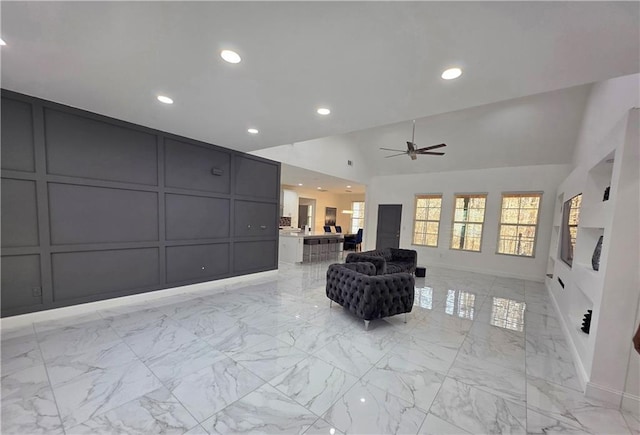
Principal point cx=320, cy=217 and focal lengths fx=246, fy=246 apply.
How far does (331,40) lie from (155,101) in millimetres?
2330

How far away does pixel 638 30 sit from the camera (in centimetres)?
148

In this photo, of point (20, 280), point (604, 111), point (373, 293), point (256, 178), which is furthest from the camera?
point (256, 178)

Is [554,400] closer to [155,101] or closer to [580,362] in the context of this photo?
[580,362]

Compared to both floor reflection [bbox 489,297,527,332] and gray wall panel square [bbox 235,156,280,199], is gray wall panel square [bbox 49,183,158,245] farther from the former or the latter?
floor reflection [bbox 489,297,527,332]

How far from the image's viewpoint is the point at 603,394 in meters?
2.10

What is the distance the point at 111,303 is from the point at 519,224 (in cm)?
920

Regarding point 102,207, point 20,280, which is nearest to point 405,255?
point 102,207

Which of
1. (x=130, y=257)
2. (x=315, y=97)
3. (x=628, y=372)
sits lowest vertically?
(x=628, y=372)

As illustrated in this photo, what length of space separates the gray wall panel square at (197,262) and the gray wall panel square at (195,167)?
1.12m

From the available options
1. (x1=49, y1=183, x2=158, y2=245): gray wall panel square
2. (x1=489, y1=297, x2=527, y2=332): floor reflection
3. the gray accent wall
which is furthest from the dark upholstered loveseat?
(x1=49, y1=183, x2=158, y2=245): gray wall panel square

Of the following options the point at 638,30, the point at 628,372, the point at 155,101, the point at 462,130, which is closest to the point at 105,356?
the point at 155,101

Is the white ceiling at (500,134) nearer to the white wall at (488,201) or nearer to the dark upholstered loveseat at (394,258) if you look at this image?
the white wall at (488,201)

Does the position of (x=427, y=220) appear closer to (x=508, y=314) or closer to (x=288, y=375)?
(x=508, y=314)

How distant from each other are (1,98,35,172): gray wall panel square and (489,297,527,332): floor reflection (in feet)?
21.4
